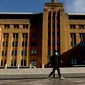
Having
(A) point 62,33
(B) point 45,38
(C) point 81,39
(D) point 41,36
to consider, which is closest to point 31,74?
(B) point 45,38

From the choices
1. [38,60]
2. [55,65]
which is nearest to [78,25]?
[38,60]

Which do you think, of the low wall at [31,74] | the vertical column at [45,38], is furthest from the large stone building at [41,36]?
the low wall at [31,74]

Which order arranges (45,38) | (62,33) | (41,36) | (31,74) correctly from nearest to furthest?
(31,74), (45,38), (62,33), (41,36)

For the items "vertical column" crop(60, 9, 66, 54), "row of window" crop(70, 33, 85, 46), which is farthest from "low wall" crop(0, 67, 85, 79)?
"row of window" crop(70, 33, 85, 46)

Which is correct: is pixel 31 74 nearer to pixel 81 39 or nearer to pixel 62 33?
pixel 62 33

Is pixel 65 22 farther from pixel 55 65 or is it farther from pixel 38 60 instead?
pixel 55 65

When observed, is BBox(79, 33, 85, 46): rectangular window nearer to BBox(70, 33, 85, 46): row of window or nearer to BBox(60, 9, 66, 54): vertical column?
BBox(70, 33, 85, 46): row of window

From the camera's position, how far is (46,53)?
212ft

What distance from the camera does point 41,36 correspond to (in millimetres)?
66938

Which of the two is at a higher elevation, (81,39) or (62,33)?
(62,33)

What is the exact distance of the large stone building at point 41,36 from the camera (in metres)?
65.2

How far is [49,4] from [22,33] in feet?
40.4

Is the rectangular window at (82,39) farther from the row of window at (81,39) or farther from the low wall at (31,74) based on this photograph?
the low wall at (31,74)

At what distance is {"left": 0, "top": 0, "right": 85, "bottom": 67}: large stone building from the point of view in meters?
65.2
